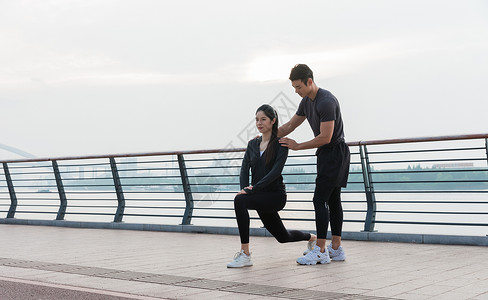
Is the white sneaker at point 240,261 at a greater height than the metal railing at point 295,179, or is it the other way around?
the metal railing at point 295,179

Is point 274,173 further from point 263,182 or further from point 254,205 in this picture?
point 254,205

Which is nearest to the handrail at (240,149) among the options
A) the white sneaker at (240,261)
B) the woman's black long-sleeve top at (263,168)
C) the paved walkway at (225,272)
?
the paved walkway at (225,272)

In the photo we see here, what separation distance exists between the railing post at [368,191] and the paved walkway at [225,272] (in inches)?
14.7

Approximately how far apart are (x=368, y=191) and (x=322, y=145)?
2.37 meters

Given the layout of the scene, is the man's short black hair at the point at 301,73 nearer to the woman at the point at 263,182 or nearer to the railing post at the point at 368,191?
the woman at the point at 263,182

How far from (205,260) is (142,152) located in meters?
4.12

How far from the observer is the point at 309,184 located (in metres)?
8.41

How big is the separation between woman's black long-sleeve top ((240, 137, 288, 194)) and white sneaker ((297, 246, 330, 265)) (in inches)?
23.5

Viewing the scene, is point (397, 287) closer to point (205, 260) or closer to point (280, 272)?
point (280, 272)

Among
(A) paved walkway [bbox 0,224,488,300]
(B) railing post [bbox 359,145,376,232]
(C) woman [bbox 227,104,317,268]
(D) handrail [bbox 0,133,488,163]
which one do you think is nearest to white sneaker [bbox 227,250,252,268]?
(C) woman [bbox 227,104,317,268]

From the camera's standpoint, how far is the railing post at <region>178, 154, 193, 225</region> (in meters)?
9.39

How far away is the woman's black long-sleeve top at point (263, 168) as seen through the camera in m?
5.73

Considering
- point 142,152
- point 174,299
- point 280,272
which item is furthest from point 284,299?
point 142,152

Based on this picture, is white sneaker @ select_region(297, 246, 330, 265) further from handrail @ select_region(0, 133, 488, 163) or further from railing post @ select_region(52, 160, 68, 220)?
railing post @ select_region(52, 160, 68, 220)
